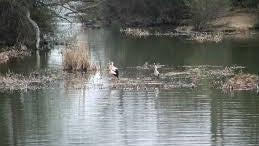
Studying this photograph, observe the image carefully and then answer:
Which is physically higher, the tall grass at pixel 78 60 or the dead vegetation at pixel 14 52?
the dead vegetation at pixel 14 52

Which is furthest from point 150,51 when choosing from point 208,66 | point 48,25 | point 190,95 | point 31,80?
point 190,95

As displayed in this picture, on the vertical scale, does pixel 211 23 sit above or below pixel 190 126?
above

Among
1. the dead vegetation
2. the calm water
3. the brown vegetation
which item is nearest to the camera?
the calm water

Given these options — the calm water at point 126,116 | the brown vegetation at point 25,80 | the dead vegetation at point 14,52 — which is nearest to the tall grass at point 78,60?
the brown vegetation at point 25,80

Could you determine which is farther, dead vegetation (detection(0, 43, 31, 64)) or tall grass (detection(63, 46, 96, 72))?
dead vegetation (detection(0, 43, 31, 64))

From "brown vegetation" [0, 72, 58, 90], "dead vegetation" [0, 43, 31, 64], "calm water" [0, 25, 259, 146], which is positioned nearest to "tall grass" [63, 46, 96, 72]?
"brown vegetation" [0, 72, 58, 90]

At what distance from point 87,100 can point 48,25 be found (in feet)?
67.3

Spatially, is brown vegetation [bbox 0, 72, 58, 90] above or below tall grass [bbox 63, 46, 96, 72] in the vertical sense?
below

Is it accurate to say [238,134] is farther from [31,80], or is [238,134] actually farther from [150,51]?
[150,51]

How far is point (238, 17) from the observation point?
197ft

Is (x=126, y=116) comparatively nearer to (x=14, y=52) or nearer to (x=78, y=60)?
(x=78, y=60)

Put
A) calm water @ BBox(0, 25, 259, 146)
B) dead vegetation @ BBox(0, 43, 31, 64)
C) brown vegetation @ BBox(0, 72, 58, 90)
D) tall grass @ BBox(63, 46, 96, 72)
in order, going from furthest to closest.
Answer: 1. dead vegetation @ BBox(0, 43, 31, 64)
2. tall grass @ BBox(63, 46, 96, 72)
3. brown vegetation @ BBox(0, 72, 58, 90)
4. calm water @ BBox(0, 25, 259, 146)

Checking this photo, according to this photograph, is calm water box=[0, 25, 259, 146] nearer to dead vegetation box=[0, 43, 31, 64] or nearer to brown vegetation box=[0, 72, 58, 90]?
brown vegetation box=[0, 72, 58, 90]

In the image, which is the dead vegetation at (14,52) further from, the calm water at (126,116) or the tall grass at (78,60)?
the calm water at (126,116)
